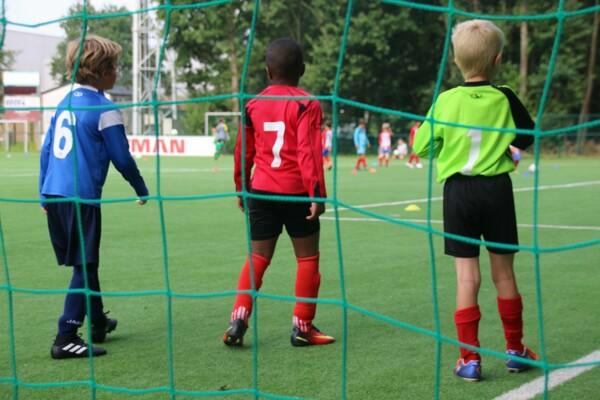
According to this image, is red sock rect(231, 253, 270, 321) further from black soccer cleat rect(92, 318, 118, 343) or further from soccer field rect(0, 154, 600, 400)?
black soccer cleat rect(92, 318, 118, 343)

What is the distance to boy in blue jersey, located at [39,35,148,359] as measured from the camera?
13.9 ft

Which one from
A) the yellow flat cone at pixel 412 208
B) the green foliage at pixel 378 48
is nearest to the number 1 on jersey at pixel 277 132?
the yellow flat cone at pixel 412 208

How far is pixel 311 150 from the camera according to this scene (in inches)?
169

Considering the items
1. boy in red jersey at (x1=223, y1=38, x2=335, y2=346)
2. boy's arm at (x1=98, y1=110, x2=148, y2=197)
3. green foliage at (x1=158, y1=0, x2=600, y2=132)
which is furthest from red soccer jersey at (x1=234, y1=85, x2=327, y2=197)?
green foliage at (x1=158, y1=0, x2=600, y2=132)

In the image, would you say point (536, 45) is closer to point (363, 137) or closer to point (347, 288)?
point (363, 137)

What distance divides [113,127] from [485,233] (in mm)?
1813

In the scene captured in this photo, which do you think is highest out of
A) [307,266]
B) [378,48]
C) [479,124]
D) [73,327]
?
[378,48]

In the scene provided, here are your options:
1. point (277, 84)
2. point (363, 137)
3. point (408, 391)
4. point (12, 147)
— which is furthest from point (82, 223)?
point (12, 147)

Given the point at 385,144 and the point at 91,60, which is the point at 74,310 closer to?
the point at 91,60

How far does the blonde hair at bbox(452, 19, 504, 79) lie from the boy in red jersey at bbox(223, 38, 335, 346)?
0.84 m

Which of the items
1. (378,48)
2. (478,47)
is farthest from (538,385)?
(378,48)

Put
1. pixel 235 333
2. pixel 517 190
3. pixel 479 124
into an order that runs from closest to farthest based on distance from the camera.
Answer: pixel 479 124, pixel 235 333, pixel 517 190

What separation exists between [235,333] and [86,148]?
45.7 inches

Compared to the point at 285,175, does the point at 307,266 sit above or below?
below
